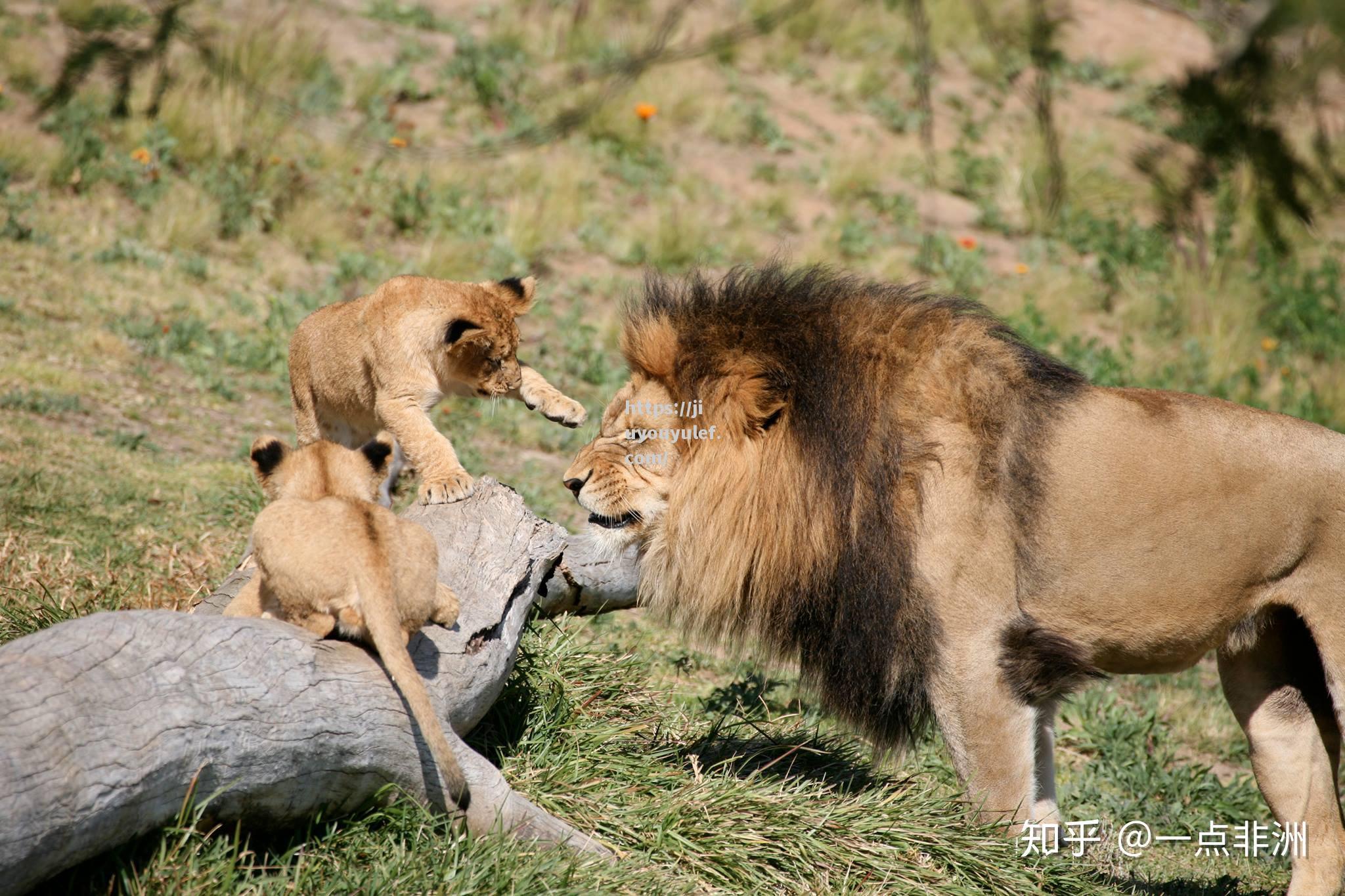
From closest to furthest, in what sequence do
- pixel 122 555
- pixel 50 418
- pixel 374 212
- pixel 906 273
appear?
pixel 122 555 → pixel 50 418 → pixel 374 212 → pixel 906 273

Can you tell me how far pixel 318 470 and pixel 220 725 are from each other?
0.96 metres

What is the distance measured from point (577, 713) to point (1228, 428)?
2.35 meters

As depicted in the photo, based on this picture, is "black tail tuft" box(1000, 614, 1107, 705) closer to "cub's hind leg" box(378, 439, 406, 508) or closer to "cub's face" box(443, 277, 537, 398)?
"cub's hind leg" box(378, 439, 406, 508)

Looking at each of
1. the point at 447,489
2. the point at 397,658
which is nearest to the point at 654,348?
the point at 447,489

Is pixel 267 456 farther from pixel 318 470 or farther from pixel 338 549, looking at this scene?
pixel 338 549

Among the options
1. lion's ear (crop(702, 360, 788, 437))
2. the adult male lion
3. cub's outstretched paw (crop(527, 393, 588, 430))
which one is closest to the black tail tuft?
the adult male lion

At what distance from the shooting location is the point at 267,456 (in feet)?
11.8

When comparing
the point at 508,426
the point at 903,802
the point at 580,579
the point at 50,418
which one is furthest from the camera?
the point at 508,426

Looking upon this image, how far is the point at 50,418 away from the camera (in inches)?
267

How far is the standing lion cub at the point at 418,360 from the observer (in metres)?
4.51

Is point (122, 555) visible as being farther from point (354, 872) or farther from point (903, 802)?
point (903, 802)

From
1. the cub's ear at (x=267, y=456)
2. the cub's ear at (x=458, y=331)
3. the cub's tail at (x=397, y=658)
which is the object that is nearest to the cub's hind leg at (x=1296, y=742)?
the cub's tail at (x=397, y=658)

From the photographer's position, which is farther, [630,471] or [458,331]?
[458,331]

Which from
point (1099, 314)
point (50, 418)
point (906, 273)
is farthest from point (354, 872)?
point (1099, 314)
